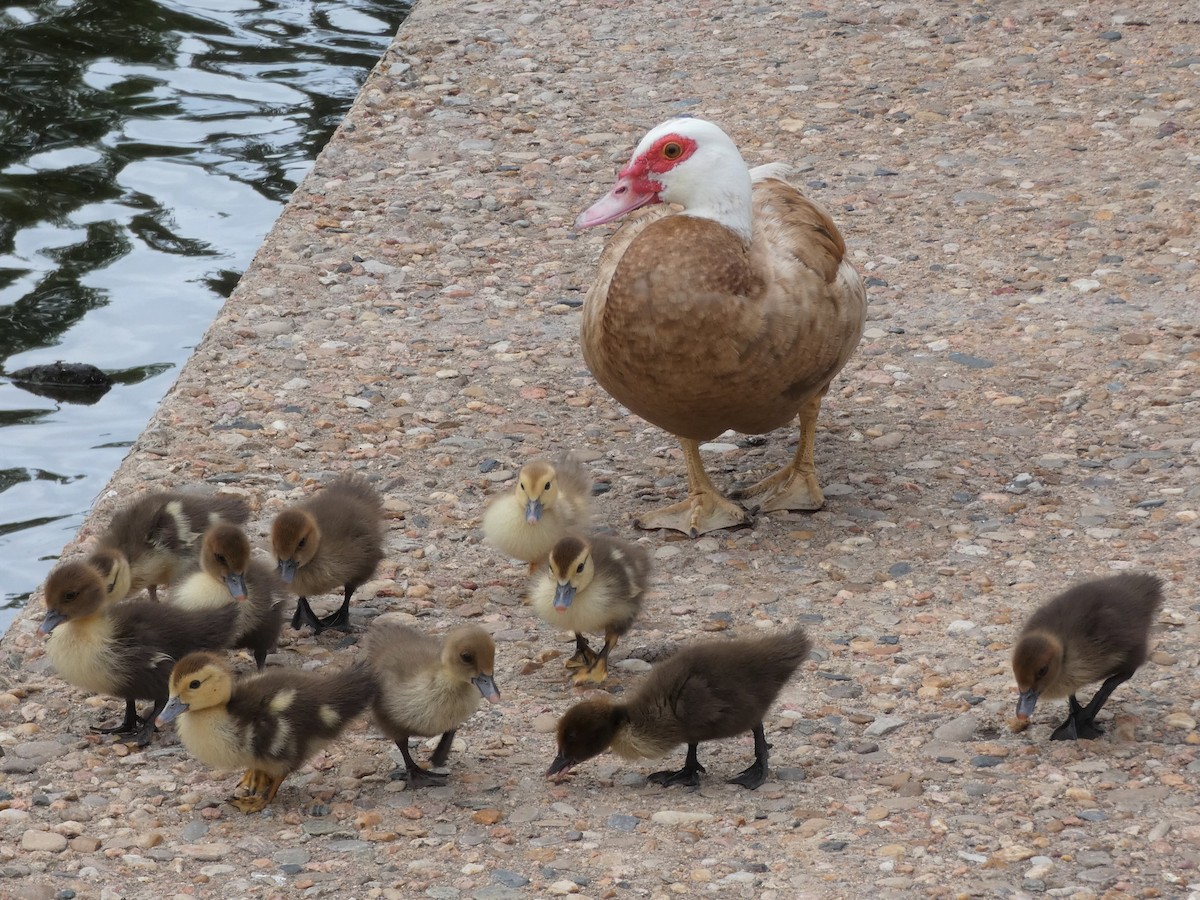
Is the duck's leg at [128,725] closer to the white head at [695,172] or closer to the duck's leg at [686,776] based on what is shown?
the duck's leg at [686,776]

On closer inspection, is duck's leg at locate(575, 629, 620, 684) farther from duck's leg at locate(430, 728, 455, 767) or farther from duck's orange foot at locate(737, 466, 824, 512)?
duck's orange foot at locate(737, 466, 824, 512)

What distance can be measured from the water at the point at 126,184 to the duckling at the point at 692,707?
3.61 m

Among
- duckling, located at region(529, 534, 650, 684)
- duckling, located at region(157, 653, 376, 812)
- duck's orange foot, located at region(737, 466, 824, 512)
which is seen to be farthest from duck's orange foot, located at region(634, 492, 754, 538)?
duckling, located at region(157, 653, 376, 812)

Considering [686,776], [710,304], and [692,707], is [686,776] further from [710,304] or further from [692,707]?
[710,304]

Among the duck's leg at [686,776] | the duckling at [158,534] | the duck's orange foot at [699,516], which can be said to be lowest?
the duck's orange foot at [699,516]

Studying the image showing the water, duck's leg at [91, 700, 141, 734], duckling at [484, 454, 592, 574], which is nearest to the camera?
duck's leg at [91, 700, 141, 734]

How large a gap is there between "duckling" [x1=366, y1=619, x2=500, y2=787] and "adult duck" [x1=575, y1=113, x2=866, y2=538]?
1852 mm

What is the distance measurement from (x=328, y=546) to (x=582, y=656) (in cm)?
103

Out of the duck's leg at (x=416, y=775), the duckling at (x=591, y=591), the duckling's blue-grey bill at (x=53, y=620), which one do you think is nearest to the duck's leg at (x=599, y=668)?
the duckling at (x=591, y=591)

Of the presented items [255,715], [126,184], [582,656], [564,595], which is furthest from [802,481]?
[126,184]

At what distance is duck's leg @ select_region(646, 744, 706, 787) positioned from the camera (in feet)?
16.6

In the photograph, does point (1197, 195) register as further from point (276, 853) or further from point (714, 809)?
point (276, 853)

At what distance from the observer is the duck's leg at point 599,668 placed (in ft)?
18.7

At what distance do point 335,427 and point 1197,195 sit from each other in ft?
17.3
